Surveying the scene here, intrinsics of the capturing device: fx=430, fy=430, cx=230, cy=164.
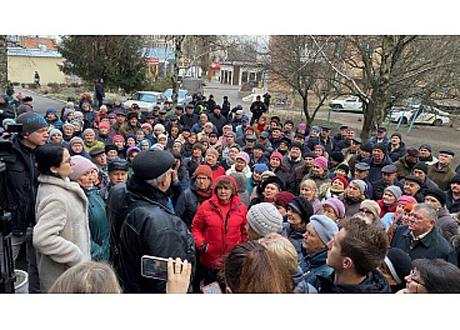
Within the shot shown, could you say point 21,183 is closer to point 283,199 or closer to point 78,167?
point 78,167

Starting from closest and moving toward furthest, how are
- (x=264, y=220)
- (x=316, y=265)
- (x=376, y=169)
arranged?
(x=316, y=265), (x=264, y=220), (x=376, y=169)

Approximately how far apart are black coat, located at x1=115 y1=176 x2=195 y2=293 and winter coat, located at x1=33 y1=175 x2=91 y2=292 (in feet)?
1.20

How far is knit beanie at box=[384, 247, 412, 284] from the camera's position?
2.32 metres

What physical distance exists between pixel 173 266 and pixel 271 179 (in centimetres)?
260

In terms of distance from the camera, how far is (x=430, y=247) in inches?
123

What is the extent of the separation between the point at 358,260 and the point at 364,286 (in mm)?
125

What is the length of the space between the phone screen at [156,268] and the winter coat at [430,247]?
84.0 inches

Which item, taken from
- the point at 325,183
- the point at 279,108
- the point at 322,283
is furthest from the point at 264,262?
the point at 279,108

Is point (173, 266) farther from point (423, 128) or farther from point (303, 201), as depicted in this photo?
point (423, 128)

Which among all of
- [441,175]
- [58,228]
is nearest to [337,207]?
[58,228]

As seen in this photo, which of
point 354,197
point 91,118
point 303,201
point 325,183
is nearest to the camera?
point 303,201

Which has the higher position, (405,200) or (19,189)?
(19,189)

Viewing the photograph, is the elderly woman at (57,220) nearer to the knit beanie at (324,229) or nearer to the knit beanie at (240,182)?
the knit beanie at (324,229)

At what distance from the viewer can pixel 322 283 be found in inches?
83.0
